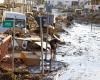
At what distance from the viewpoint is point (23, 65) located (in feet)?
64.0

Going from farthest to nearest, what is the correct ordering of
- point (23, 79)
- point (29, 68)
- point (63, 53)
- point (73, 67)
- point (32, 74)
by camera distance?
point (63, 53) → point (73, 67) → point (29, 68) → point (32, 74) → point (23, 79)

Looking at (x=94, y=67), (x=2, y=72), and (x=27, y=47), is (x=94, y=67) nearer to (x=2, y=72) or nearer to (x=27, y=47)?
(x=27, y=47)

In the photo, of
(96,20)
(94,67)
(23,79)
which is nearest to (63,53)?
(94,67)

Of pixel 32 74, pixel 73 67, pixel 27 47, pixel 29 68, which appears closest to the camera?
pixel 32 74

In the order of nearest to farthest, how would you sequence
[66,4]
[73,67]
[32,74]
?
[32,74], [73,67], [66,4]

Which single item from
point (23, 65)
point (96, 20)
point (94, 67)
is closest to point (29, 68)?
point (23, 65)

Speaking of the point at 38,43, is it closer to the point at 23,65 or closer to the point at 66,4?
the point at 23,65

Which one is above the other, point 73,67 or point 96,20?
point 73,67

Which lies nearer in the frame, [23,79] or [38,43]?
[23,79]

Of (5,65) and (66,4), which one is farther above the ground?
(5,65)

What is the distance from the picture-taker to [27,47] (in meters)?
24.7

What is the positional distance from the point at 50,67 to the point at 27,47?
4.73m

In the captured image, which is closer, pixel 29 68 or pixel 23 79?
pixel 23 79

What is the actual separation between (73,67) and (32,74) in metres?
4.70
